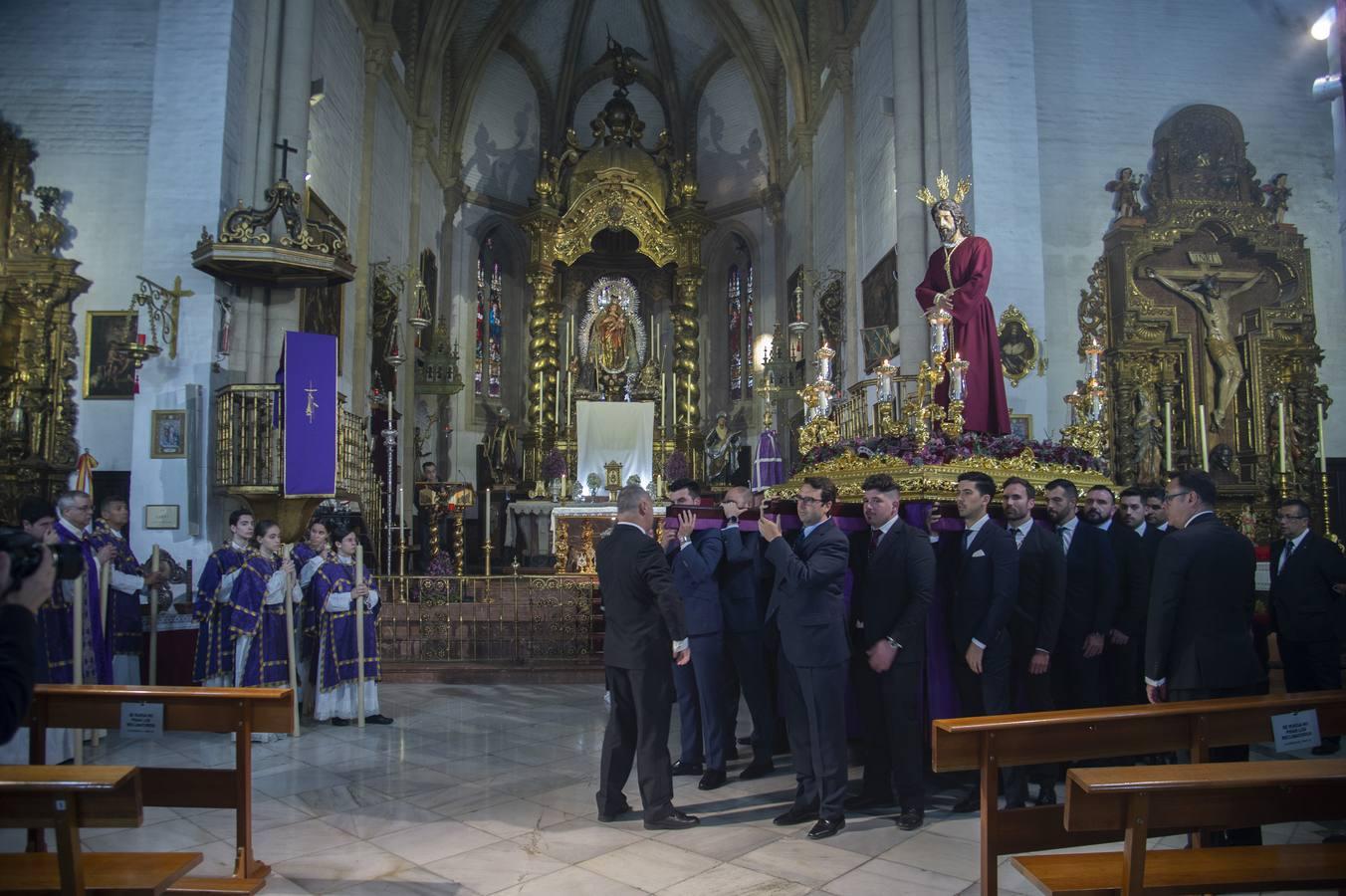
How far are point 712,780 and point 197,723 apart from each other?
117 inches

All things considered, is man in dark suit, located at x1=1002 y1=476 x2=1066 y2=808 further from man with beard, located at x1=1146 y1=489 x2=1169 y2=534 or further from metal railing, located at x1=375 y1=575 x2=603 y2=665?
metal railing, located at x1=375 y1=575 x2=603 y2=665

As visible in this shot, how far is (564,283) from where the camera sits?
23547mm

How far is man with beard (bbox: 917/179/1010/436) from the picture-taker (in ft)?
25.1

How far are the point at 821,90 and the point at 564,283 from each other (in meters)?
7.88

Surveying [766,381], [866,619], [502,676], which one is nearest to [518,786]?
[866,619]

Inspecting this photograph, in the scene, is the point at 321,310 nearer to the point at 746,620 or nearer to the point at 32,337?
the point at 32,337

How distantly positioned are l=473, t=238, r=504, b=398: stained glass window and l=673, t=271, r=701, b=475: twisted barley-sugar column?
428 centimetres

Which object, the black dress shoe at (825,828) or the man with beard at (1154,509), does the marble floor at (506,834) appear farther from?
the man with beard at (1154,509)

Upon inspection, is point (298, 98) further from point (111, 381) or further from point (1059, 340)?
point (1059, 340)

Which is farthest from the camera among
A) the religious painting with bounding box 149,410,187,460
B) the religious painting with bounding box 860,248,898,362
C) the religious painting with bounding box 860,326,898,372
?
the religious painting with bounding box 860,248,898,362

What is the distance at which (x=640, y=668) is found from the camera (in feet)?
16.8

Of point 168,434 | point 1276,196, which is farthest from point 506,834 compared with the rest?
point 1276,196

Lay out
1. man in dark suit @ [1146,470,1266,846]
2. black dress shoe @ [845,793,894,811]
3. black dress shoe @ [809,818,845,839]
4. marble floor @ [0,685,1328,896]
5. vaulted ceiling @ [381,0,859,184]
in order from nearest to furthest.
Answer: marble floor @ [0,685,1328,896] < man in dark suit @ [1146,470,1266,846] < black dress shoe @ [809,818,845,839] < black dress shoe @ [845,793,894,811] < vaulted ceiling @ [381,0,859,184]

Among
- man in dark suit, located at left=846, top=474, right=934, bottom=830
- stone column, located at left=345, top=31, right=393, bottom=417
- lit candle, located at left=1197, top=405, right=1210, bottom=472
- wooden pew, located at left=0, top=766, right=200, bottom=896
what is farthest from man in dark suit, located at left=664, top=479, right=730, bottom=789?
stone column, located at left=345, top=31, right=393, bottom=417
